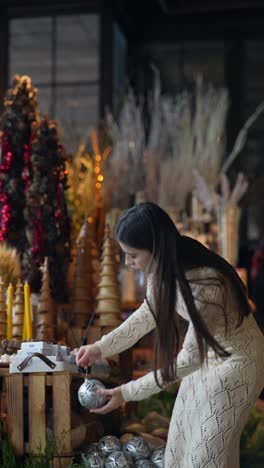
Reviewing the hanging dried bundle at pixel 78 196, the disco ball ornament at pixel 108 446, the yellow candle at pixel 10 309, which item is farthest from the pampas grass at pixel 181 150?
the disco ball ornament at pixel 108 446

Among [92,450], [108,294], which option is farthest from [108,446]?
[108,294]

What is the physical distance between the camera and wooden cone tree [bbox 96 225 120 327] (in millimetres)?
3809

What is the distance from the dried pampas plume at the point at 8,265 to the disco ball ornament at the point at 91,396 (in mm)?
1066

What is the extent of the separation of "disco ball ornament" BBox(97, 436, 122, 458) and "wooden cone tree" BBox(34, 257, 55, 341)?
0.57 metres

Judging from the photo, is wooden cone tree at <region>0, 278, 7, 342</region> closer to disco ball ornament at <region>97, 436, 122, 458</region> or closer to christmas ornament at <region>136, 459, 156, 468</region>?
disco ball ornament at <region>97, 436, 122, 458</region>

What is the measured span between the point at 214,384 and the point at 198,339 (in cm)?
Result: 18

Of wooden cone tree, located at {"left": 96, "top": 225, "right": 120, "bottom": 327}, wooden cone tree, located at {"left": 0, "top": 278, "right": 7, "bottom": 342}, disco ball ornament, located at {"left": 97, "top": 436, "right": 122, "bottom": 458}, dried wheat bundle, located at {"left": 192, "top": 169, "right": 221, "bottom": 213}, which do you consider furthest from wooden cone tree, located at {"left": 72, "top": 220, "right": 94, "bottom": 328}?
dried wheat bundle, located at {"left": 192, "top": 169, "right": 221, "bottom": 213}

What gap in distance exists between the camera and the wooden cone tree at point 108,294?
3.81 m

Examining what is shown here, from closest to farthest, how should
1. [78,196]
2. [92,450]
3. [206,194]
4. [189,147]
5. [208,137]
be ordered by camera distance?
[92,450], [78,196], [206,194], [189,147], [208,137]

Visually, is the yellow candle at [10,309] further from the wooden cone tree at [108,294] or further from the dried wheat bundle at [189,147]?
the dried wheat bundle at [189,147]

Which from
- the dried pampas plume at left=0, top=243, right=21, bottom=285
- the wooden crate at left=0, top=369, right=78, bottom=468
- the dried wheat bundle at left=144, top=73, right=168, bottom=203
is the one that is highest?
the dried wheat bundle at left=144, top=73, right=168, bottom=203

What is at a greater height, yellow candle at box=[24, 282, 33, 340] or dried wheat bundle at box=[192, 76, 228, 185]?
dried wheat bundle at box=[192, 76, 228, 185]

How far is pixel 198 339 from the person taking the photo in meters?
2.55

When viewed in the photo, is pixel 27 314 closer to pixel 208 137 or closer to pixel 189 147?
pixel 189 147
